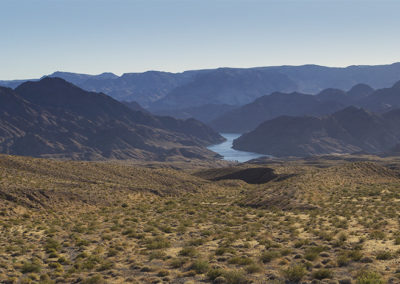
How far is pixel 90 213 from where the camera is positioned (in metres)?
40.4

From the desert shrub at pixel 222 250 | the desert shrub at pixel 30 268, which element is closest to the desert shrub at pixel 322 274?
the desert shrub at pixel 222 250

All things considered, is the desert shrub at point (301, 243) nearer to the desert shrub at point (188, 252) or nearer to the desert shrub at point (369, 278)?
the desert shrub at point (188, 252)

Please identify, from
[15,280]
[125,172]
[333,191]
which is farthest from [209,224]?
[125,172]

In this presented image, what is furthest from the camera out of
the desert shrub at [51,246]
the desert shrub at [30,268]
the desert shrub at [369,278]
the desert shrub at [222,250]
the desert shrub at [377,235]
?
the desert shrub at [51,246]

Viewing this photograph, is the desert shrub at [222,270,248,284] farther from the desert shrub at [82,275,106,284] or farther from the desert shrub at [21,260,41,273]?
the desert shrub at [21,260,41,273]

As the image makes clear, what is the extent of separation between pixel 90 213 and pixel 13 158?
2666cm

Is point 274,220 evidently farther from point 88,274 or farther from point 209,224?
point 88,274

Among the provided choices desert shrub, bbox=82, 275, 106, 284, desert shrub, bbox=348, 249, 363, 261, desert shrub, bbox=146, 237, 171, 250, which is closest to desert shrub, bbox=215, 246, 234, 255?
desert shrub, bbox=146, 237, 171, 250

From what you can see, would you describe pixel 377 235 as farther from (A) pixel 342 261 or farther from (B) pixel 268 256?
(B) pixel 268 256

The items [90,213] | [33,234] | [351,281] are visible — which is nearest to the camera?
[351,281]

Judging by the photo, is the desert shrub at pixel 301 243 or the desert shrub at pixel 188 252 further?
the desert shrub at pixel 301 243

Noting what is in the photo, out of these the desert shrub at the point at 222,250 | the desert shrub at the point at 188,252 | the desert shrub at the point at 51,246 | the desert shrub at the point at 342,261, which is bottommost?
the desert shrub at the point at 51,246

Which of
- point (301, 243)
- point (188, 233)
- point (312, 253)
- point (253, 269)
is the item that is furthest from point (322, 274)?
point (188, 233)

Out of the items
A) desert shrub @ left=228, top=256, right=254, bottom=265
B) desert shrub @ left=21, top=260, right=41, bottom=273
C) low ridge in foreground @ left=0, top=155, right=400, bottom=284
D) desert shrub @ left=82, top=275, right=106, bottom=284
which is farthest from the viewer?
desert shrub @ left=21, top=260, right=41, bottom=273
